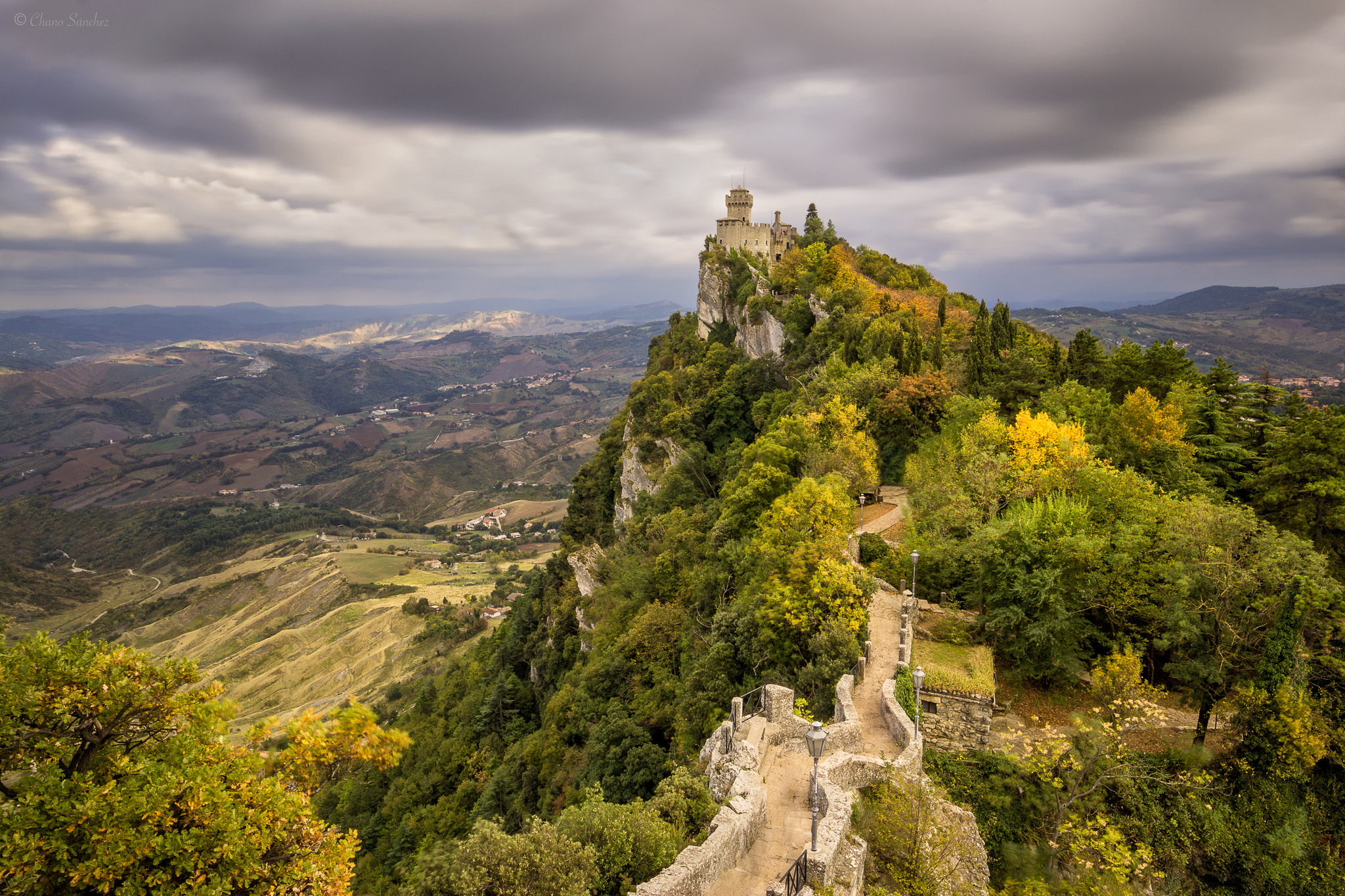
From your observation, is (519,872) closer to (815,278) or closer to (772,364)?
(772,364)

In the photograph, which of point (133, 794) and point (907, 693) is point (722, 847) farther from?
point (133, 794)

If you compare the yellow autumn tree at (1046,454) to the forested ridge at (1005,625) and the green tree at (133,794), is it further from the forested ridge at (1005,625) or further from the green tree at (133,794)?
the green tree at (133,794)

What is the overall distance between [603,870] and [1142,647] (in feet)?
62.8

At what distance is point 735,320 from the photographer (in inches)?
3078

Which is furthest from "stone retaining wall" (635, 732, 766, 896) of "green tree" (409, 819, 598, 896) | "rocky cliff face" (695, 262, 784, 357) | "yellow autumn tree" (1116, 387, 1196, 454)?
"rocky cliff face" (695, 262, 784, 357)

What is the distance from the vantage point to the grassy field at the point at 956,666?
1909 cm

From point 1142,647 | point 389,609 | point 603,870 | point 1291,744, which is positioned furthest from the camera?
point 389,609

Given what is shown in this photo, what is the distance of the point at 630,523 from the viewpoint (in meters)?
59.9

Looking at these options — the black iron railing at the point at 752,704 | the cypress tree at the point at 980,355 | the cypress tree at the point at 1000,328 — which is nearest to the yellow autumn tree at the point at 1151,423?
the cypress tree at the point at 980,355

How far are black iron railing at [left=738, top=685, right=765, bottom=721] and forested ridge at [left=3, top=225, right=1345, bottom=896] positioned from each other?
107 cm

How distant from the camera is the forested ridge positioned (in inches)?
645

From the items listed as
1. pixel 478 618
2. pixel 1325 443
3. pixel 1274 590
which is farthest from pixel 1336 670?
pixel 478 618

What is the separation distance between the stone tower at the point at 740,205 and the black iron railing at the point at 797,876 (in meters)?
83.8

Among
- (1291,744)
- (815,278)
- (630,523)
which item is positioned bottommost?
(630,523)
